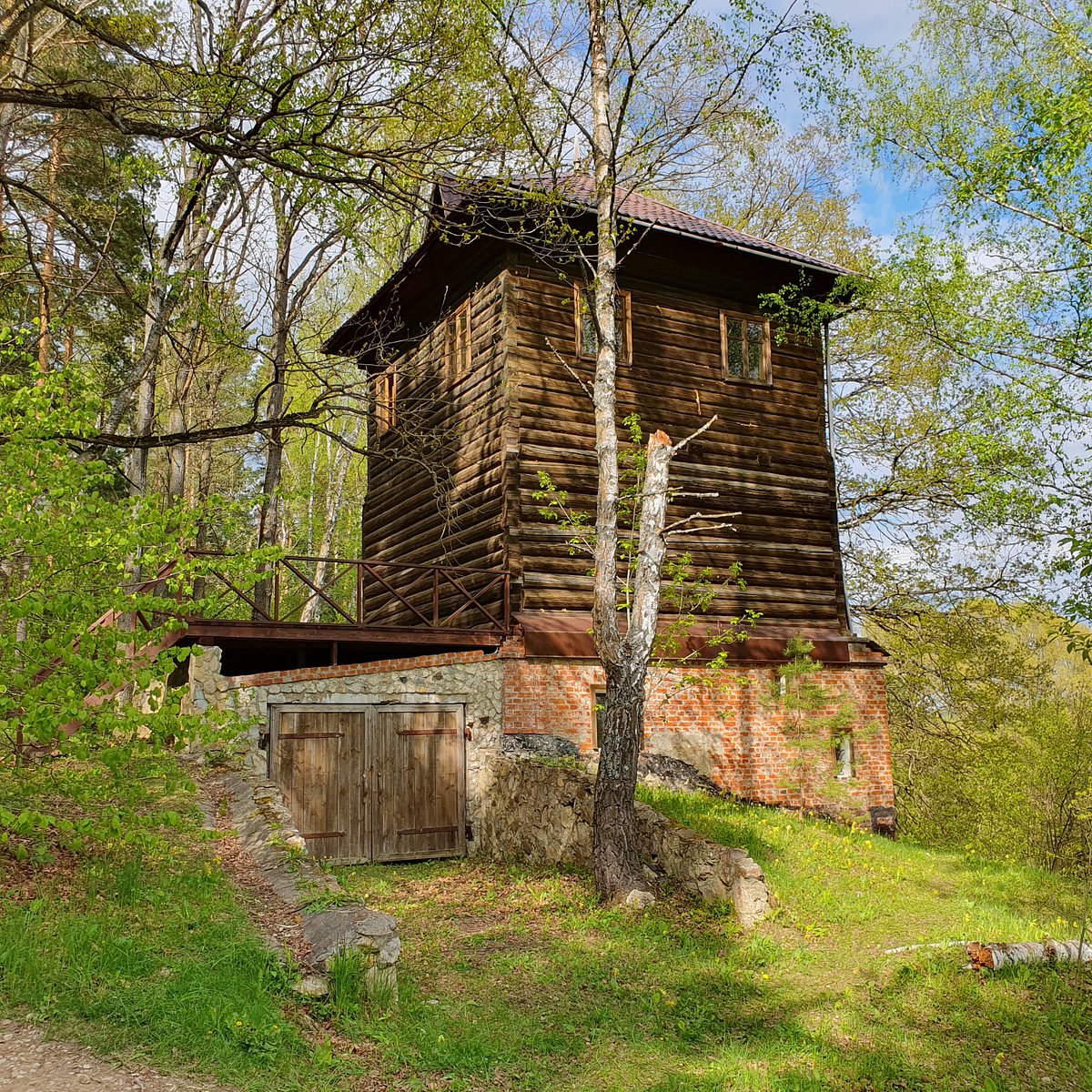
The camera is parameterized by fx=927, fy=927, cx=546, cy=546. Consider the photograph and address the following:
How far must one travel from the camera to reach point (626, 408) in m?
14.6

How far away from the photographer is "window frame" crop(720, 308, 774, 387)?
15.8 meters

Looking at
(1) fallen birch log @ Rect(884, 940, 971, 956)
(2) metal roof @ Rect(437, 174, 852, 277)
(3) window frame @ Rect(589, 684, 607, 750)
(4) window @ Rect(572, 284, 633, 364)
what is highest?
(2) metal roof @ Rect(437, 174, 852, 277)

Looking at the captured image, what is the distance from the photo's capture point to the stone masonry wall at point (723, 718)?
12617 mm

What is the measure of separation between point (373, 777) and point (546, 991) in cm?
545

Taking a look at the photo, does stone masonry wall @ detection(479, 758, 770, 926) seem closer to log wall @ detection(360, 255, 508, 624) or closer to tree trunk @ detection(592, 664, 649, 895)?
tree trunk @ detection(592, 664, 649, 895)

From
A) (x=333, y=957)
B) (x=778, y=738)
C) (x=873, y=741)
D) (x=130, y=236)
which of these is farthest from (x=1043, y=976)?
(x=130, y=236)

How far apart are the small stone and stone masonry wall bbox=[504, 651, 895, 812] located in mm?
6163

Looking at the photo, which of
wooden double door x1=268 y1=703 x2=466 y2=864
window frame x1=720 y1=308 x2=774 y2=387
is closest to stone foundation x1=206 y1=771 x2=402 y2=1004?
wooden double door x1=268 y1=703 x2=466 y2=864

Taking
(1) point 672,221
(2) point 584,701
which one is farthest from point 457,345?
(2) point 584,701

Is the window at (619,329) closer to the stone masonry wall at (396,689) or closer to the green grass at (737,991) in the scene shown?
the stone masonry wall at (396,689)

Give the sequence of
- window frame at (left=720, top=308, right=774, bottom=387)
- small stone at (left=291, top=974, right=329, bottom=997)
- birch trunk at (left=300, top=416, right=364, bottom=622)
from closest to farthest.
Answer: small stone at (left=291, top=974, right=329, bottom=997)
window frame at (left=720, top=308, right=774, bottom=387)
birch trunk at (left=300, top=416, right=364, bottom=622)

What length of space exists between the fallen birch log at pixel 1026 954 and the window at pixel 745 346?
10362mm

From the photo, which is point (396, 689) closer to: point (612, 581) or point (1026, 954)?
point (612, 581)

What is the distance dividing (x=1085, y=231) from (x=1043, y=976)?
36.0 feet
